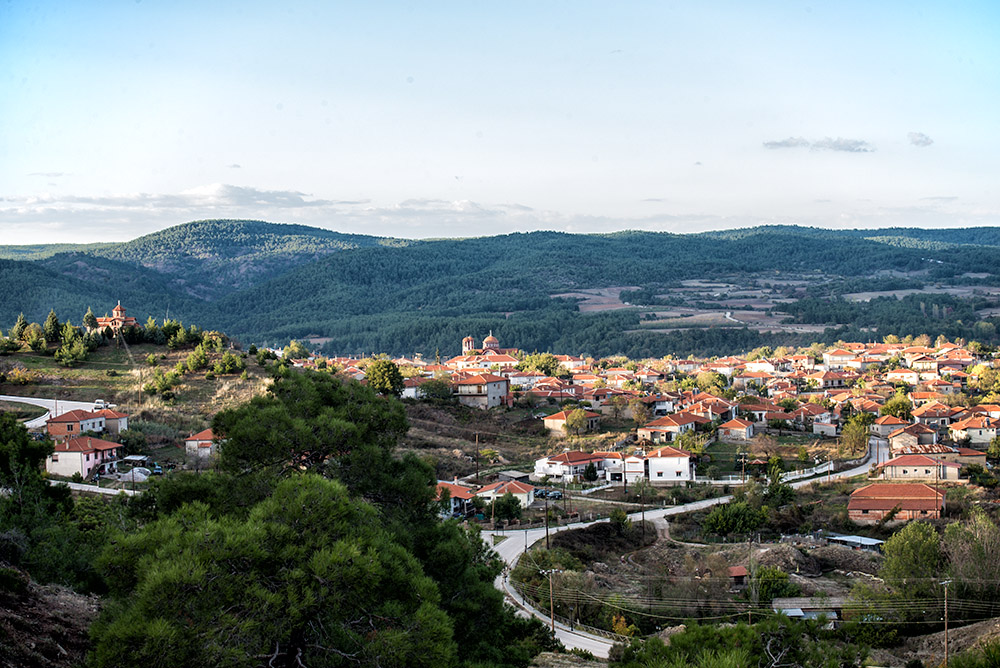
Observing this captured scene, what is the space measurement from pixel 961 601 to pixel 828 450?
58.2ft

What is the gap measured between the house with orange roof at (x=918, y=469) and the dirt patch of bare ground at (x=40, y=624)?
27956mm

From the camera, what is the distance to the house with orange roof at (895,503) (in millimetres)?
27406

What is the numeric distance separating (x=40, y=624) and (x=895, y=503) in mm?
25117

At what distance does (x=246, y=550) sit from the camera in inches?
280

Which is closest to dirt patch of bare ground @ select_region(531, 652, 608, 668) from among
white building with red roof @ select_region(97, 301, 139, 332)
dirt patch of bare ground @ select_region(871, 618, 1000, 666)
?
dirt patch of bare ground @ select_region(871, 618, 1000, 666)

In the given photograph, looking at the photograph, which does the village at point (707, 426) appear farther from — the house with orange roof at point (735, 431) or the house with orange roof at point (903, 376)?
the house with orange roof at point (903, 376)

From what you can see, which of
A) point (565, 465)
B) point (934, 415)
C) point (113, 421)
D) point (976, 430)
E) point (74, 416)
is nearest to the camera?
point (74, 416)

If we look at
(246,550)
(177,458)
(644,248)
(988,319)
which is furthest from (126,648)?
(644,248)

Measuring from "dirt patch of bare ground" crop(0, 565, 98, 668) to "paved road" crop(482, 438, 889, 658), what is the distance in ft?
27.0

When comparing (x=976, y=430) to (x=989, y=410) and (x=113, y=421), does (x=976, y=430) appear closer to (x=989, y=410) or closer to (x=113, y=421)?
(x=989, y=410)

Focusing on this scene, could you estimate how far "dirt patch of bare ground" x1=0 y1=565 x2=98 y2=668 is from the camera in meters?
8.73

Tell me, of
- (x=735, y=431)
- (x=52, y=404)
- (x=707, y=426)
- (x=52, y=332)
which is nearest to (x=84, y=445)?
(x=52, y=404)

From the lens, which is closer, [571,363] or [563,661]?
[563,661]

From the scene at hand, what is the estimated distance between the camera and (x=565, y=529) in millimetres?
25094
